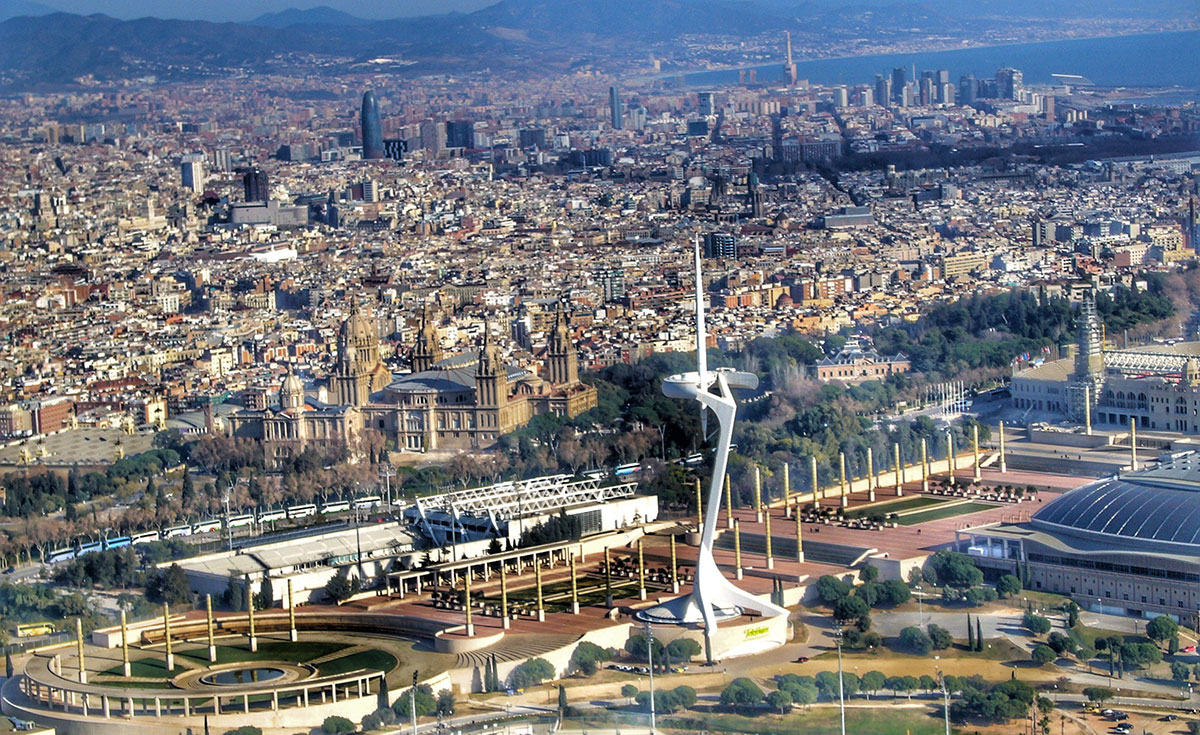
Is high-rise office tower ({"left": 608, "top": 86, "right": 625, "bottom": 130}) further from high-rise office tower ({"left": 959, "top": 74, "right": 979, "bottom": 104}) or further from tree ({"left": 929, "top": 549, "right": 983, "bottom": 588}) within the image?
tree ({"left": 929, "top": 549, "right": 983, "bottom": 588})

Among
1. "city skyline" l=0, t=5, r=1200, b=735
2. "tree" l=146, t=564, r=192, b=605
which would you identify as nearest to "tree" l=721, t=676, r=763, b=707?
"city skyline" l=0, t=5, r=1200, b=735

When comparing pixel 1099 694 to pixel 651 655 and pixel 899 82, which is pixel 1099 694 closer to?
pixel 651 655

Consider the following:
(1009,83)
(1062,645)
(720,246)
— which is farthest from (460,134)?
(1062,645)

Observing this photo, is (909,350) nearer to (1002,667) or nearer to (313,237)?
(1002,667)

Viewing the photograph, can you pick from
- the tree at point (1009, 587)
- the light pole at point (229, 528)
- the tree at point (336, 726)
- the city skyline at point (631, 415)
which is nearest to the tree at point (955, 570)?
the city skyline at point (631, 415)

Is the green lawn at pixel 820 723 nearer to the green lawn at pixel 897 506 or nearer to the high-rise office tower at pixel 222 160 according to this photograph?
the green lawn at pixel 897 506
